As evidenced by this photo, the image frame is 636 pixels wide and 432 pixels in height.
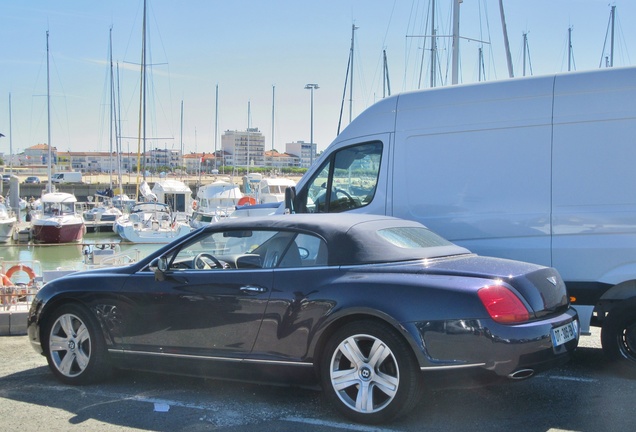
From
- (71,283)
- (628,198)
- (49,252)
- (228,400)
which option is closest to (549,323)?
(628,198)

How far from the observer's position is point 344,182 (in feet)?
25.2

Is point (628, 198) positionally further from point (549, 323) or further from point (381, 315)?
point (381, 315)

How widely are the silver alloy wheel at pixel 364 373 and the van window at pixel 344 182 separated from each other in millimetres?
2993

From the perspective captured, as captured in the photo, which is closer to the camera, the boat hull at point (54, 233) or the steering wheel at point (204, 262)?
the steering wheel at point (204, 262)

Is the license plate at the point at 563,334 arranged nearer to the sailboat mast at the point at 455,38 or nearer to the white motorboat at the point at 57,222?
the sailboat mast at the point at 455,38

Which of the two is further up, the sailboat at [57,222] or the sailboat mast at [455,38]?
the sailboat mast at [455,38]

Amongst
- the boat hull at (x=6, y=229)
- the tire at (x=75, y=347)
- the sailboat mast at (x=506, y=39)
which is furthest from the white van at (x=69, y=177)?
the tire at (x=75, y=347)

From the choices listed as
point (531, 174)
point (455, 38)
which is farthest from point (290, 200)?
point (455, 38)

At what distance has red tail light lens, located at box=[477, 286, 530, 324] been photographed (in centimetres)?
425

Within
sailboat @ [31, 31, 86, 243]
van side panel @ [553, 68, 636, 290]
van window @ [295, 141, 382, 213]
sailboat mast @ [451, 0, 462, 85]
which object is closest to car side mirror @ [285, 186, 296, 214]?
van window @ [295, 141, 382, 213]

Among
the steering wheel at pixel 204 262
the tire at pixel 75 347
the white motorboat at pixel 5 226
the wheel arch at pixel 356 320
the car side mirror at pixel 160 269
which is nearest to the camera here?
the wheel arch at pixel 356 320

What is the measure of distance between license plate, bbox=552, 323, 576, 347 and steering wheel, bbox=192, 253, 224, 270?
259cm

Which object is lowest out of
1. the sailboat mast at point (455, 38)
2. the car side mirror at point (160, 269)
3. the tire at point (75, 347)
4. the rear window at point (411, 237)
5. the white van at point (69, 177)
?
the tire at point (75, 347)

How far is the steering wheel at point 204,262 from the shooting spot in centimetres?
551
